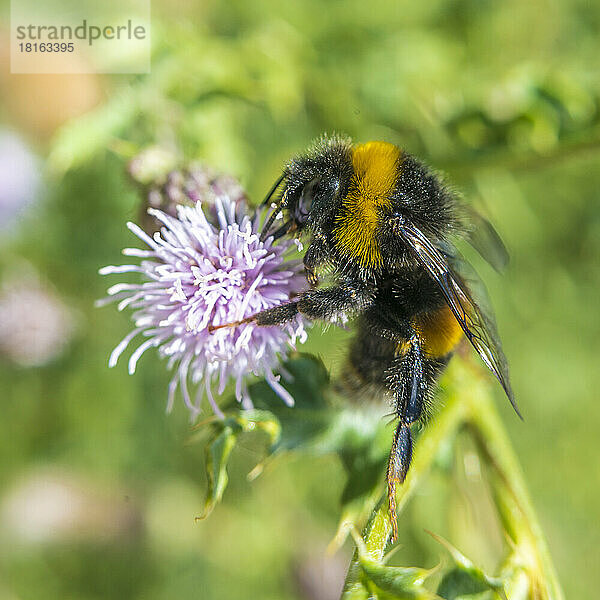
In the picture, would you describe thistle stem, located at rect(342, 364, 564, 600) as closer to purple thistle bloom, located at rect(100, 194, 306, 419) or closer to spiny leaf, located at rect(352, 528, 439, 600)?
spiny leaf, located at rect(352, 528, 439, 600)

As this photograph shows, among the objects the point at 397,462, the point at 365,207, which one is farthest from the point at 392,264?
the point at 397,462

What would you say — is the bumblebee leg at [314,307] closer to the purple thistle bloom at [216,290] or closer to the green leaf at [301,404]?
the purple thistle bloom at [216,290]

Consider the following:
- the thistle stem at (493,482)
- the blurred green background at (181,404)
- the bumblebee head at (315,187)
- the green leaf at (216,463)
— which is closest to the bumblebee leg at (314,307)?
the bumblebee head at (315,187)

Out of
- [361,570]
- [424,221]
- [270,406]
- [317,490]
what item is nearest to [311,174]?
[424,221]

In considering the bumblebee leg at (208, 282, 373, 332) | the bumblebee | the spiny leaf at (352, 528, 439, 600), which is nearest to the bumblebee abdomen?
the bumblebee

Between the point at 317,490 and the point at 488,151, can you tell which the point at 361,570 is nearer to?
the point at 488,151

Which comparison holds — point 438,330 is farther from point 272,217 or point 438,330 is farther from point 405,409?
point 272,217
